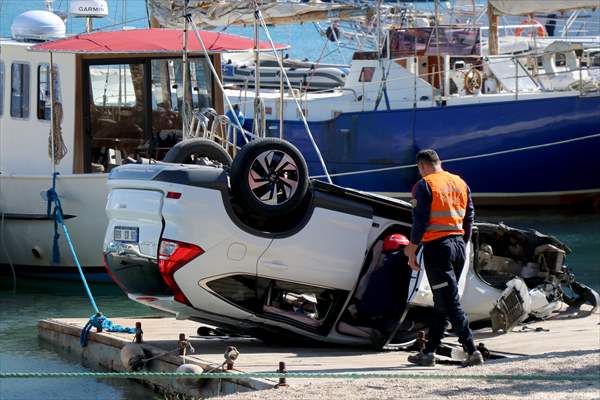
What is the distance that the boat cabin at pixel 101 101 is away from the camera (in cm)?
1689

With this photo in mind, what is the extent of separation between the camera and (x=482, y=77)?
25.4m

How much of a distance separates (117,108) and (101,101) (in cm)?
22

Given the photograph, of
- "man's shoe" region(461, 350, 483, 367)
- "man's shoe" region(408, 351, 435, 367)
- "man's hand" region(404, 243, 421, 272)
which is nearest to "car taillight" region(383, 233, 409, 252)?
"man's hand" region(404, 243, 421, 272)

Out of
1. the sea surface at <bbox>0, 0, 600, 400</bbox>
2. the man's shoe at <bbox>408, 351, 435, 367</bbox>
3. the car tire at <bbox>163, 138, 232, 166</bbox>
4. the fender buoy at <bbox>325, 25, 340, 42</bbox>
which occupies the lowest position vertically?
the sea surface at <bbox>0, 0, 600, 400</bbox>

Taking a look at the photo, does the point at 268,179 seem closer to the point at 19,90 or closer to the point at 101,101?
the point at 101,101

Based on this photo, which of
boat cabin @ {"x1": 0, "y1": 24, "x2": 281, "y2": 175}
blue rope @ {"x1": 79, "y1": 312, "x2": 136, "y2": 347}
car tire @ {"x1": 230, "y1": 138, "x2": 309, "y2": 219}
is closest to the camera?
car tire @ {"x1": 230, "y1": 138, "x2": 309, "y2": 219}

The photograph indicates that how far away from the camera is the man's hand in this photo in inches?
387

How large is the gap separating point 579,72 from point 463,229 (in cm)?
1597

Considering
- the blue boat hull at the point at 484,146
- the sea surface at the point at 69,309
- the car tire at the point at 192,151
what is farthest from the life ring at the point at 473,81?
→ the car tire at the point at 192,151

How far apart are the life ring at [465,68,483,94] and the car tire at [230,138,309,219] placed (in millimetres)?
14890

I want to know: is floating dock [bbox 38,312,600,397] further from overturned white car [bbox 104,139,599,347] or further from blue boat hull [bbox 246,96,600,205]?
blue boat hull [bbox 246,96,600,205]

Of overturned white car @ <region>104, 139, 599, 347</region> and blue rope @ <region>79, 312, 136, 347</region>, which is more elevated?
overturned white car @ <region>104, 139, 599, 347</region>

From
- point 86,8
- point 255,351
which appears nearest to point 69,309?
point 86,8

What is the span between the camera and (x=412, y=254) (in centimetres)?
984
